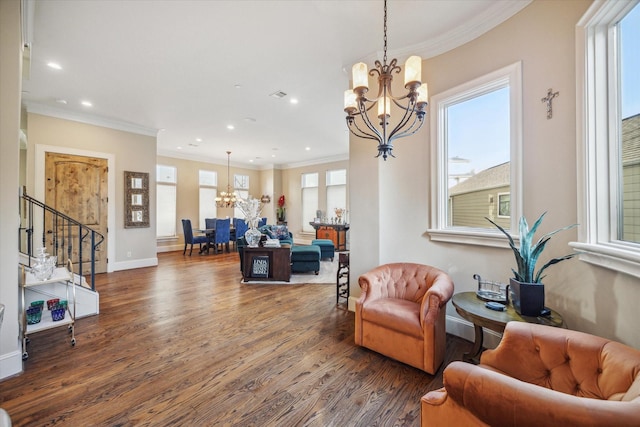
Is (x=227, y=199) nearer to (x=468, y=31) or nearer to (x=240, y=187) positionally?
(x=240, y=187)

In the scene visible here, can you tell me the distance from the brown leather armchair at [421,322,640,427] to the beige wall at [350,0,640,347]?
556mm

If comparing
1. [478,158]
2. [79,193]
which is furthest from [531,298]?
[79,193]

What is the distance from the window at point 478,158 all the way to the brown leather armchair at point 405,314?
0.61m

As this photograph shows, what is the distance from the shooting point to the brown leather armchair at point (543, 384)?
800 millimetres

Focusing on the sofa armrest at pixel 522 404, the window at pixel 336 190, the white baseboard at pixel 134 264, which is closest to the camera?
the sofa armrest at pixel 522 404

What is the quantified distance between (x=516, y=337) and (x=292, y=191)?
9.12m

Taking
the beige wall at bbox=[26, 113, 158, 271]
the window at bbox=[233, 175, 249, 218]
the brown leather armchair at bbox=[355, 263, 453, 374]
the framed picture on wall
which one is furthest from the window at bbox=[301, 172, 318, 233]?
the brown leather armchair at bbox=[355, 263, 453, 374]

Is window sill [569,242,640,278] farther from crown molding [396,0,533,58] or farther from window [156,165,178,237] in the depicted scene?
window [156,165,178,237]

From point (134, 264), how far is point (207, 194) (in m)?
3.77

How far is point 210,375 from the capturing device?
2.08 metres

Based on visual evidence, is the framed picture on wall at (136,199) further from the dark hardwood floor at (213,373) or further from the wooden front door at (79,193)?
the dark hardwood floor at (213,373)

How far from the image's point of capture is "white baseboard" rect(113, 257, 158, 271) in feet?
18.0

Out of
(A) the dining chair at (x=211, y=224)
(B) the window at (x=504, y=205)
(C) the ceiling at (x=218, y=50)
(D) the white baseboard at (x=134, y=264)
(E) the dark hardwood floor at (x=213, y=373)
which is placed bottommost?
(E) the dark hardwood floor at (x=213, y=373)

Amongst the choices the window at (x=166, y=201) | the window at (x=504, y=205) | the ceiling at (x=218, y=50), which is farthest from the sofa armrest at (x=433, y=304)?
the window at (x=166, y=201)
